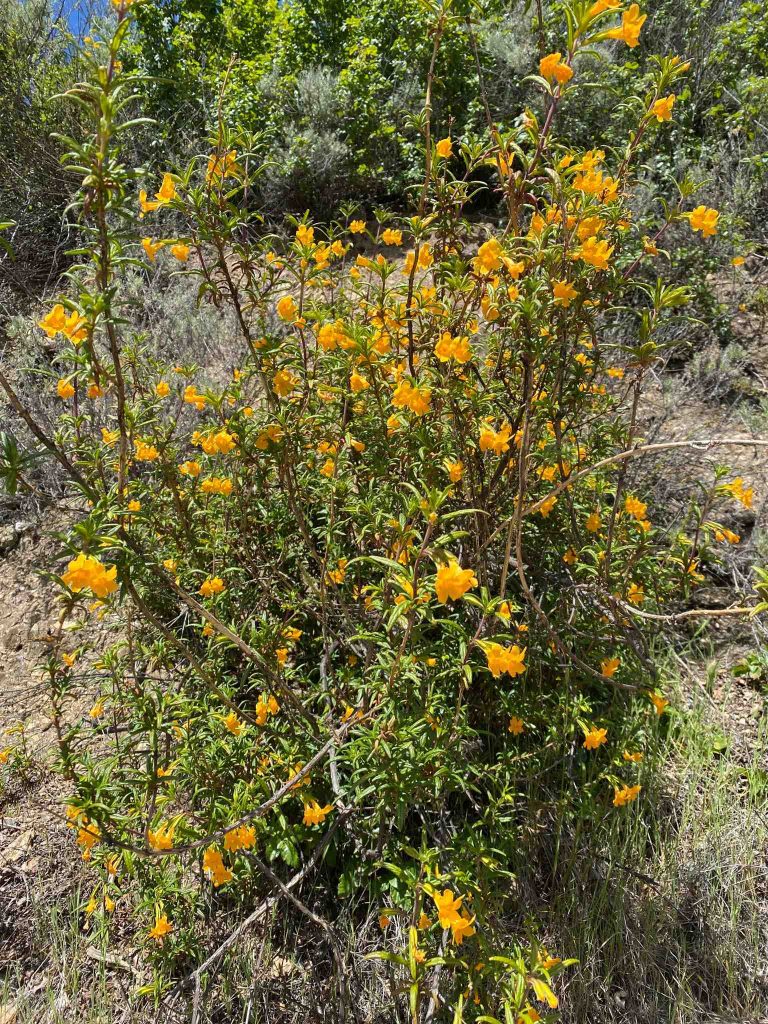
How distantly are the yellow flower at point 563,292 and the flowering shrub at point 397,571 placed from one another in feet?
0.04

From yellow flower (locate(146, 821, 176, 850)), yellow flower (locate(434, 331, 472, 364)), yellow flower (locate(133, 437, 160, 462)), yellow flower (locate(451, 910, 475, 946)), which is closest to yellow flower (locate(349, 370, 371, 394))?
yellow flower (locate(434, 331, 472, 364))

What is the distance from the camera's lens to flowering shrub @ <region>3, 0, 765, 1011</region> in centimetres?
153

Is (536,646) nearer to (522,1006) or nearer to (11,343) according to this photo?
(522,1006)

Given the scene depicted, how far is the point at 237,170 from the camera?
6.12 ft

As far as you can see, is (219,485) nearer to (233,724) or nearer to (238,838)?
(233,724)

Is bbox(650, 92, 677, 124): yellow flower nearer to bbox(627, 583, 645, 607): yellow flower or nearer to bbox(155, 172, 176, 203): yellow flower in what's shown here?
bbox(155, 172, 176, 203): yellow flower

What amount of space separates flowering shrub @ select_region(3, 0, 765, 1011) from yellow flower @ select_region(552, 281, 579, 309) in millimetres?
11

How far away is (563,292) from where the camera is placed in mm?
1626

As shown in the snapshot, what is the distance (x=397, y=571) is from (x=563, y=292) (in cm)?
82

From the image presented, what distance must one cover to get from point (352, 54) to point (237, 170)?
5061mm

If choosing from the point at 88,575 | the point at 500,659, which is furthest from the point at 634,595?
the point at 88,575

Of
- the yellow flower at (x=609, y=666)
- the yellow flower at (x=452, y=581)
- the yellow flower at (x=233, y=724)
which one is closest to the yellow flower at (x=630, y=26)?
the yellow flower at (x=452, y=581)

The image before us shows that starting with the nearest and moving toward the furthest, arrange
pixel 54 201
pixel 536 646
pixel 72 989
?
1. pixel 72 989
2. pixel 536 646
3. pixel 54 201

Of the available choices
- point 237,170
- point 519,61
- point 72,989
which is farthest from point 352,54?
point 72,989
